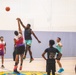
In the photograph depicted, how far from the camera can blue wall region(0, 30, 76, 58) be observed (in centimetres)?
1295

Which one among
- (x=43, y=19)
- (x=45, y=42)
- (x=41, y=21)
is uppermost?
(x=43, y=19)

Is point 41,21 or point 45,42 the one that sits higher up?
point 41,21

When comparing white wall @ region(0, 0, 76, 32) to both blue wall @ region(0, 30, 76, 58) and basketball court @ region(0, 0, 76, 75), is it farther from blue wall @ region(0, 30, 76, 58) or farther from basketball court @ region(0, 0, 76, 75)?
blue wall @ region(0, 30, 76, 58)

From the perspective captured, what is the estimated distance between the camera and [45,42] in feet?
43.3

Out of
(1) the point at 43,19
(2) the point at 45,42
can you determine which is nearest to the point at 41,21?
(1) the point at 43,19

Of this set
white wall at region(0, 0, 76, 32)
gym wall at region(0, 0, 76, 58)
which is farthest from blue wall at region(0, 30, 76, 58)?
white wall at region(0, 0, 76, 32)

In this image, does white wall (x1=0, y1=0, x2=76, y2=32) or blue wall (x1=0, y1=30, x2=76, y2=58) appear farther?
blue wall (x1=0, y1=30, x2=76, y2=58)

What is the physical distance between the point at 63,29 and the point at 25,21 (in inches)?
83.3

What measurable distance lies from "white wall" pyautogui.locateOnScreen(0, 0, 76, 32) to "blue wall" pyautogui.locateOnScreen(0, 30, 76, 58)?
0.37 m

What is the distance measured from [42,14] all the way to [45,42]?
153 centimetres

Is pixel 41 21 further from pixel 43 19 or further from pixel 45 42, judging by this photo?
pixel 45 42

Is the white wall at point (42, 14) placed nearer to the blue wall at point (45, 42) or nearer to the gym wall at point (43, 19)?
the gym wall at point (43, 19)

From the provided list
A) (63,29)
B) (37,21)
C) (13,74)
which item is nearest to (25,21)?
(37,21)

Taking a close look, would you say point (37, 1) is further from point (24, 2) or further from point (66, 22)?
point (66, 22)
